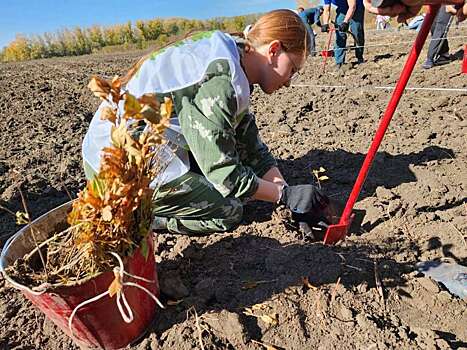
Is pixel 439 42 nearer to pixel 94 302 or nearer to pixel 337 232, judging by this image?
pixel 337 232

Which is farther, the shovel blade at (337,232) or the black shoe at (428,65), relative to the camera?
the black shoe at (428,65)

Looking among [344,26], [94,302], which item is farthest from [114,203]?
[344,26]

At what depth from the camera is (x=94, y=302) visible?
1235 mm

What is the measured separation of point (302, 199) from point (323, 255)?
27 cm

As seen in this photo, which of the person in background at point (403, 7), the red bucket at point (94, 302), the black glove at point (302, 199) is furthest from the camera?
the black glove at point (302, 199)

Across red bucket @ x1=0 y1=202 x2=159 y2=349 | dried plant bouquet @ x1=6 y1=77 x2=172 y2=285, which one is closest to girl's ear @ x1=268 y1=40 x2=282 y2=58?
dried plant bouquet @ x1=6 y1=77 x2=172 y2=285

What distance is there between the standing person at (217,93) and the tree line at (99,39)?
24.7 meters

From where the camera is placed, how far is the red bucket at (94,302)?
120cm

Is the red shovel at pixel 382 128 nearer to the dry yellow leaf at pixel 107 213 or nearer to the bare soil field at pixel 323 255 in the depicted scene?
the bare soil field at pixel 323 255

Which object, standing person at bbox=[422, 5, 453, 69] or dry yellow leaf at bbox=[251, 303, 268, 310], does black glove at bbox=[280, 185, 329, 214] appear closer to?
dry yellow leaf at bbox=[251, 303, 268, 310]

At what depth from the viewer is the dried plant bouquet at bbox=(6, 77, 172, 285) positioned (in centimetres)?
109

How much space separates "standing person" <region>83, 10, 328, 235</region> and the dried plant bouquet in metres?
0.33

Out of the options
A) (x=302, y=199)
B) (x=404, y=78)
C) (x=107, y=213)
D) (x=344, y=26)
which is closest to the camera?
(x=107, y=213)

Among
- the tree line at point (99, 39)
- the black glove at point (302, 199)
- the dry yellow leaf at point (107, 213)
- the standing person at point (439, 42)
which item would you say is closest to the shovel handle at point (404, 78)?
the black glove at point (302, 199)
